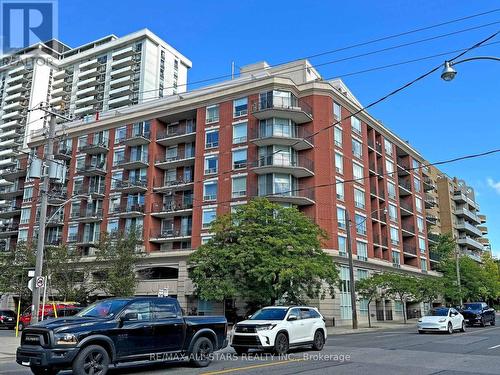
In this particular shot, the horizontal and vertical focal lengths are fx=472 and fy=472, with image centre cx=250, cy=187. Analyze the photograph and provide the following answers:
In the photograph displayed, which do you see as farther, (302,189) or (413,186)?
(413,186)

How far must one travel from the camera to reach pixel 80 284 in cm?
4659

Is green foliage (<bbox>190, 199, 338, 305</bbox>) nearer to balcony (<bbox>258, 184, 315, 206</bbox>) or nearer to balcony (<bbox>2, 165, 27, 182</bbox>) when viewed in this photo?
balcony (<bbox>258, 184, 315, 206</bbox>)

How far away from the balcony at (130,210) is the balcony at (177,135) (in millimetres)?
7416

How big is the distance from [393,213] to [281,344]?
148 ft

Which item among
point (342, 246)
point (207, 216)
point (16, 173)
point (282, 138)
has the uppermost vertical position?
point (16, 173)

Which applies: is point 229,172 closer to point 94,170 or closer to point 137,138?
point 137,138

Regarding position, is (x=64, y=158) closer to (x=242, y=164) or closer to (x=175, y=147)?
(x=175, y=147)

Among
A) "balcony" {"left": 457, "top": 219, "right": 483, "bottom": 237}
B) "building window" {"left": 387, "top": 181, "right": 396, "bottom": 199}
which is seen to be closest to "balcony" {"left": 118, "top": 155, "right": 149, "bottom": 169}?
"building window" {"left": 387, "top": 181, "right": 396, "bottom": 199}

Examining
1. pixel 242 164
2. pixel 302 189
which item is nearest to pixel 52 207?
pixel 242 164

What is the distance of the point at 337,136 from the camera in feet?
154

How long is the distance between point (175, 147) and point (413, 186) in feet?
110

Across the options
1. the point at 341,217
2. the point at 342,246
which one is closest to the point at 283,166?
the point at 341,217

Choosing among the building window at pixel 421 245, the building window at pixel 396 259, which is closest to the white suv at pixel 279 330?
the building window at pixel 396 259

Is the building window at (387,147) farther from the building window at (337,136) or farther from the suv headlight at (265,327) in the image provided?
the suv headlight at (265,327)
